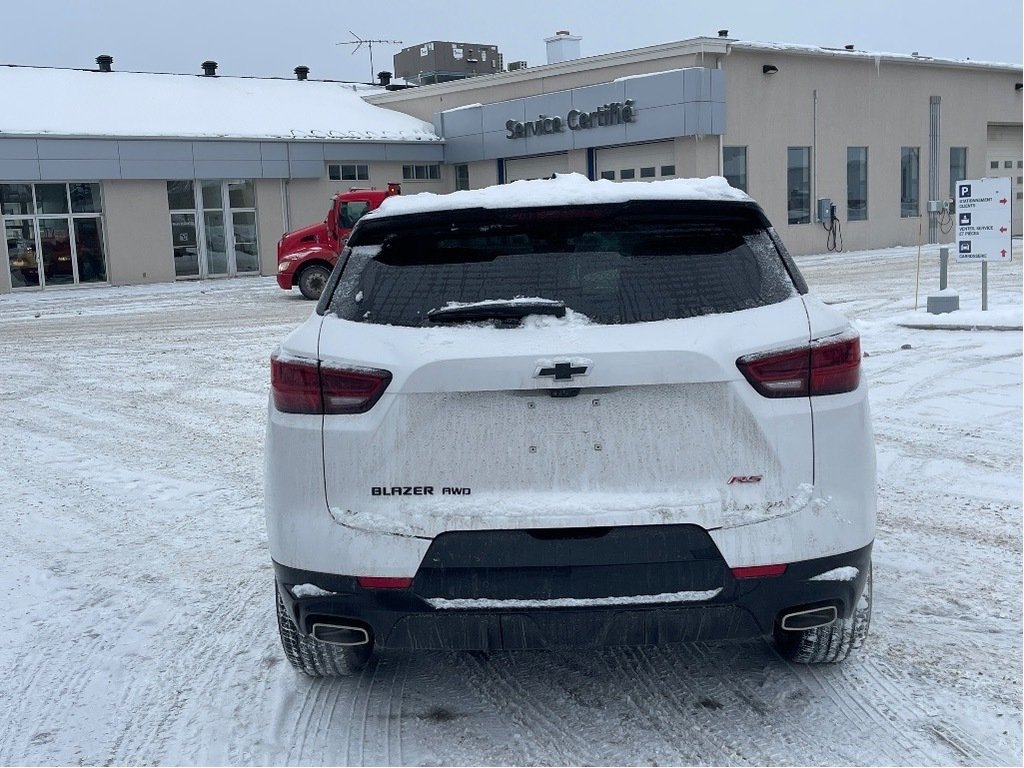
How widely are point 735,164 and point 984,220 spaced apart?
1983 cm

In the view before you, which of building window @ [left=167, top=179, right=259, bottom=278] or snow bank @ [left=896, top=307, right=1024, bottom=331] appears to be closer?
snow bank @ [left=896, top=307, right=1024, bottom=331]

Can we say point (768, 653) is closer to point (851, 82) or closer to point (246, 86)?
point (851, 82)

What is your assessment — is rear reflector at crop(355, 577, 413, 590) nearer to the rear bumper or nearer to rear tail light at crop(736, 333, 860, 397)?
the rear bumper

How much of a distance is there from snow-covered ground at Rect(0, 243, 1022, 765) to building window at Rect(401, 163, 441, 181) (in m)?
30.6

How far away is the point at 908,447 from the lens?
24.3 feet

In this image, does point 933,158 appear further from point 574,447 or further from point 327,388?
point 327,388

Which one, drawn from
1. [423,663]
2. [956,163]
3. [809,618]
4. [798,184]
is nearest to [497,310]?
[809,618]

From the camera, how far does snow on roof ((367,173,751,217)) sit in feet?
11.0

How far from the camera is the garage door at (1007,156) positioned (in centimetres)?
4138

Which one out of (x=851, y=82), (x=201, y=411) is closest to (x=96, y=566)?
(x=201, y=411)

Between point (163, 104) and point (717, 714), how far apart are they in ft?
115

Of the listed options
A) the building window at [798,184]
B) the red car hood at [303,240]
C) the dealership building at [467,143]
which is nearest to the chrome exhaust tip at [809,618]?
the red car hood at [303,240]

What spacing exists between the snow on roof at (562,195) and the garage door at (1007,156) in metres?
41.8

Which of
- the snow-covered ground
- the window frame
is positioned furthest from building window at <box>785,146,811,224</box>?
the snow-covered ground
